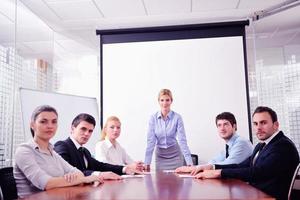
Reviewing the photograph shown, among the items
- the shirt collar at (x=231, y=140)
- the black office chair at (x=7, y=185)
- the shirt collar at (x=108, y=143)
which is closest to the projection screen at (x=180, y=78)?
the shirt collar at (x=108, y=143)

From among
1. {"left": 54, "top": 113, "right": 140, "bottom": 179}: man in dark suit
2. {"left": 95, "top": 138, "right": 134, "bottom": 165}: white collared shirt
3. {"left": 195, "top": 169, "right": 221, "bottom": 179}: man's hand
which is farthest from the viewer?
{"left": 95, "top": 138, "right": 134, "bottom": 165}: white collared shirt

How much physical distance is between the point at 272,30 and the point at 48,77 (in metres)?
3.39

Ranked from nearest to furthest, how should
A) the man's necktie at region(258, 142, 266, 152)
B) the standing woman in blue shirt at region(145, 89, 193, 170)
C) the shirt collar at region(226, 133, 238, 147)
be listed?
the man's necktie at region(258, 142, 266, 152), the shirt collar at region(226, 133, 238, 147), the standing woman in blue shirt at region(145, 89, 193, 170)

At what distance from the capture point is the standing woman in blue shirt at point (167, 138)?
3.39 m

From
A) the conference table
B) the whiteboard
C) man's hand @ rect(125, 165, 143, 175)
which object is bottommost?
man's hand @ rect(125, 165, 143, 175)

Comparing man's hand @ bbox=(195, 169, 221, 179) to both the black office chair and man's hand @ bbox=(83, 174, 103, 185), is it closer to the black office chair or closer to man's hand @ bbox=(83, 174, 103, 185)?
man's hand @ bbox=(83, 174, 103, 185)

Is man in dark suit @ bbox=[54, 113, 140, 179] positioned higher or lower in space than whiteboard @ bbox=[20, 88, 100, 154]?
lower

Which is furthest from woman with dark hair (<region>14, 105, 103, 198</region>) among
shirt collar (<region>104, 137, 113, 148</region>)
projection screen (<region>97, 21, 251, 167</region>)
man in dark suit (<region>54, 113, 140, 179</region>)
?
projection screen (<region>97, 21, 251, 167</region>)

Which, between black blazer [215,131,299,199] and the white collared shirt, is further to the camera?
the white collared shirt

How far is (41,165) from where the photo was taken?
172 cm

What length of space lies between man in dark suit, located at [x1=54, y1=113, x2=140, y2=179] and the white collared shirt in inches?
12.5

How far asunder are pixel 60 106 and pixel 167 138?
4.08ft

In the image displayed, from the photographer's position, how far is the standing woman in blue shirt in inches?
133

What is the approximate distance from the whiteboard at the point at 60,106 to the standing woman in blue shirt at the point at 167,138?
0.73 meters
